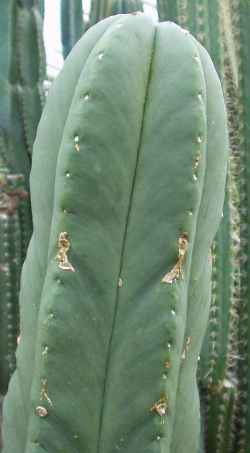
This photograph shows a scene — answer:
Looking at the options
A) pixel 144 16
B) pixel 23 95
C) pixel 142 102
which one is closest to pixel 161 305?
pixel 142 102

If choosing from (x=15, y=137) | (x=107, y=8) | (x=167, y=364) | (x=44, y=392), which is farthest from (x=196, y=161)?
(x=107, y=8)

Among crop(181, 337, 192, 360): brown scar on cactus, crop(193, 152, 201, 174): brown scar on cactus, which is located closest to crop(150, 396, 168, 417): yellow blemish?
crop(181, 337, 192, 360): brown scar on cactus

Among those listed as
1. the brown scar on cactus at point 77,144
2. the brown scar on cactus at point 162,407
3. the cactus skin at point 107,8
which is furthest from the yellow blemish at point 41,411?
the cactus skin at point 107,8

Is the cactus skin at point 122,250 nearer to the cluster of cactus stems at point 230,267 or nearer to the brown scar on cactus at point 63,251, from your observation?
the brown scar on cactus at point 63,251

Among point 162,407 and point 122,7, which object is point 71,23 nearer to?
point 122,7

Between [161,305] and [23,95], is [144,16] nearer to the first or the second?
[161,305]
